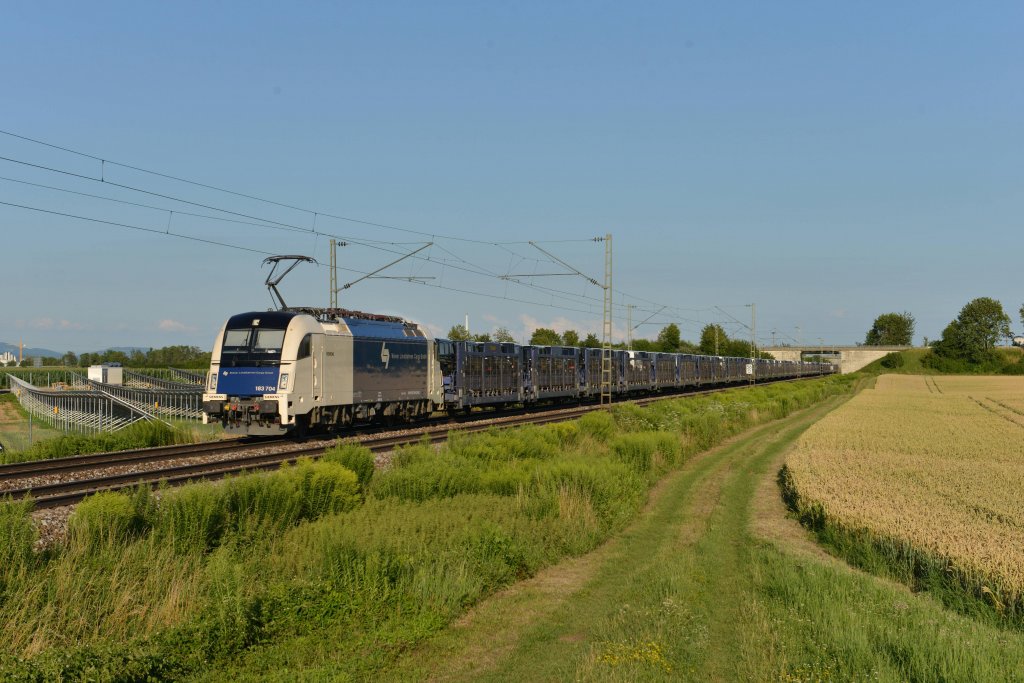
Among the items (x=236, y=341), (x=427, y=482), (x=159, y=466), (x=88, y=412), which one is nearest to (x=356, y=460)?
(x=427, y=482)

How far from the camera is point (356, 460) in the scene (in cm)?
1692

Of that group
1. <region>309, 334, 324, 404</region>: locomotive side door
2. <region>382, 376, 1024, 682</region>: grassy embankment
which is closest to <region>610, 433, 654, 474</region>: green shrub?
<region>382, 376, 1024, 682</region>: grassy embankment

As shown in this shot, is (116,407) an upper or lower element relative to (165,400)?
lower

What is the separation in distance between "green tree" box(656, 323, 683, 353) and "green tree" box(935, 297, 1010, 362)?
7371 centimetres

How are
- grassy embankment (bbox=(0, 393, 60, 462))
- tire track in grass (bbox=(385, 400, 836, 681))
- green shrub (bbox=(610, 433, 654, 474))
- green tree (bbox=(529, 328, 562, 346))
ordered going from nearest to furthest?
1. tire track in grass (bbox=(385, 400, 836, 681))
2. green shrub (bbox=(610, 433, 654, 474))
3. grassy embankment (bbox=(0, 393, 60, 462))
4. green tree (bbox=(529, 328, 562, 346))

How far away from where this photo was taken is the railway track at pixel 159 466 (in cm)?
1589

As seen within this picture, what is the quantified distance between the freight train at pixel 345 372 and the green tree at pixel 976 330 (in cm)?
14925

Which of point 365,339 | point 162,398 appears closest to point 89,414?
point 162,398

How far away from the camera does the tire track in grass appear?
28.2 feet

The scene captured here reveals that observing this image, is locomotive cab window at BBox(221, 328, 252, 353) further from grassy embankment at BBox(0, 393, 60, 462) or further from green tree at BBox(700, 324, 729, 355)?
green tree at BBox(700, 324, 729, 355)

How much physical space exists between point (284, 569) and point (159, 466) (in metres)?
10.4

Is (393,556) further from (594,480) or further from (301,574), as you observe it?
(594,480)

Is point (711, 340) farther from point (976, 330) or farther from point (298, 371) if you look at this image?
point (298, 371)

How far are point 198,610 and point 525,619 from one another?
12.7 ft
